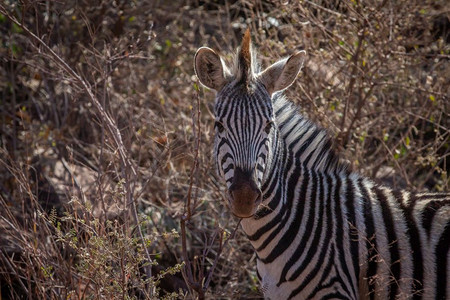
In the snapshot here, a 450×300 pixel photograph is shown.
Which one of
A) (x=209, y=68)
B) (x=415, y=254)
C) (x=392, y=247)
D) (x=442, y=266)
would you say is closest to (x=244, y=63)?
(x=209, y=68)

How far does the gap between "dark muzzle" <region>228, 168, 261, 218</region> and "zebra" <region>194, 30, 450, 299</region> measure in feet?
0.41

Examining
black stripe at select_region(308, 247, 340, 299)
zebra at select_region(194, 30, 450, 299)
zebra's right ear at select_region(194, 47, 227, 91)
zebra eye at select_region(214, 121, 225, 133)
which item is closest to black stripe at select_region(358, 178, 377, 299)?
zebra at select_region(194, 30, 450, 299)

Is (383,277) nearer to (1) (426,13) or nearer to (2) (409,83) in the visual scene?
(2) (409,83)

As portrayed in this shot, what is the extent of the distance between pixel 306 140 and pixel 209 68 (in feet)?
3.08

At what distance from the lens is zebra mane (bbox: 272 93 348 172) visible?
15.7 feet

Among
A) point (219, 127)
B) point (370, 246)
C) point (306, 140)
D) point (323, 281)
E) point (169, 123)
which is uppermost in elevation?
point (169, 123)

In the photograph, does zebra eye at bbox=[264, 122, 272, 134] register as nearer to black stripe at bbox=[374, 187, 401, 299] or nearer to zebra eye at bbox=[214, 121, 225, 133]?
zebra eye at bbox=[214, 121, 225, 133]

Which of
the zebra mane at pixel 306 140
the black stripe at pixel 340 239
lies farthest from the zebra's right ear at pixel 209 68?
the black stripe at pixel 340 239

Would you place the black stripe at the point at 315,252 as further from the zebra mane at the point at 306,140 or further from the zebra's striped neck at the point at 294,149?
the zebra mane at the point at 306,140

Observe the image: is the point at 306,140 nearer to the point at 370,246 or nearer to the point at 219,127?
the point at 219,127

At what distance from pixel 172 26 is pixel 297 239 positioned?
605cm

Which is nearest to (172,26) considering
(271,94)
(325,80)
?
(325,80)

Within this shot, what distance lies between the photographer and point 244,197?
3.96 m

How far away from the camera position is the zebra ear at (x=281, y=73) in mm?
4598
